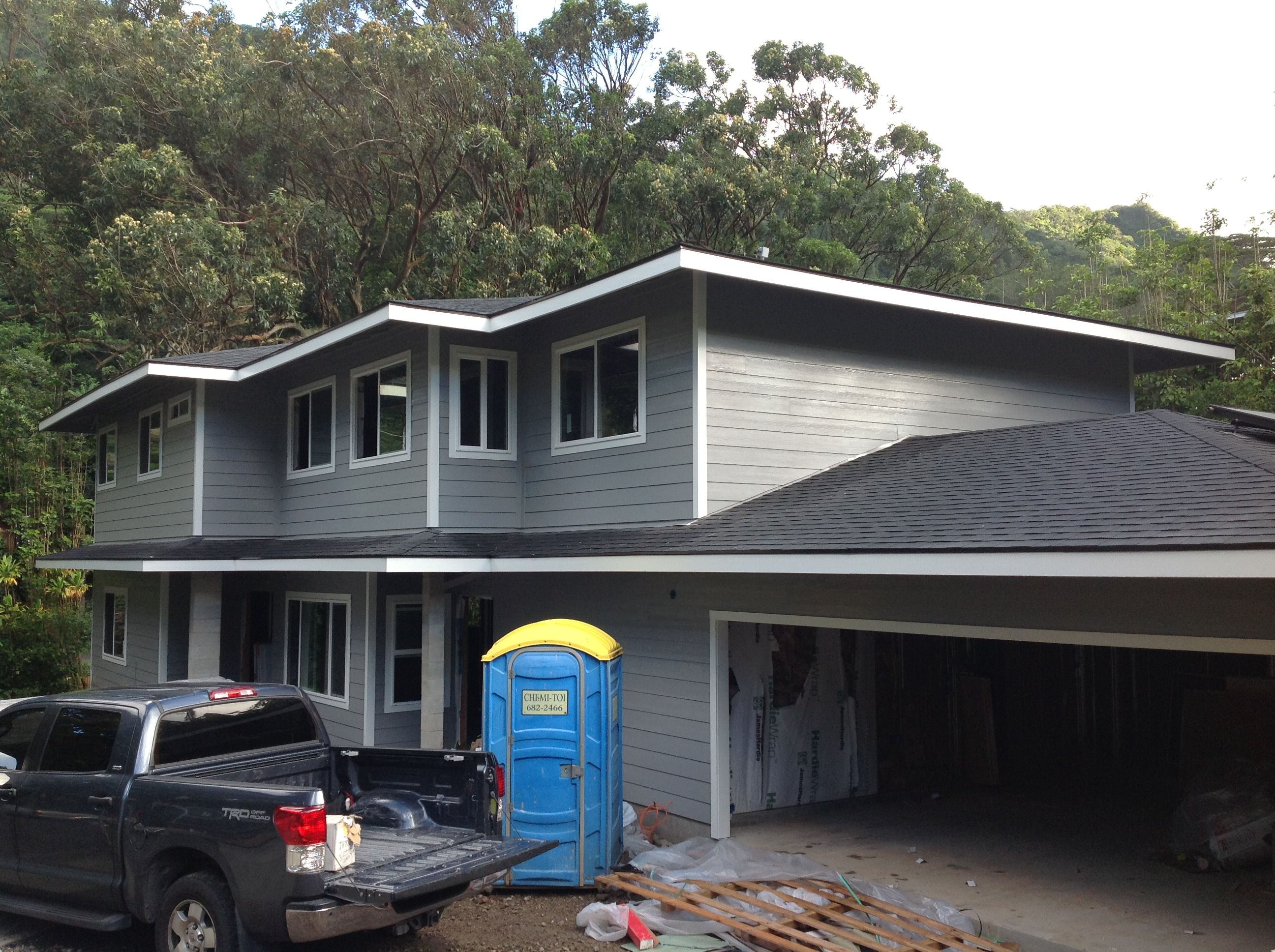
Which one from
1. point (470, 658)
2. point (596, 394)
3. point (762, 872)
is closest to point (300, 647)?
point (470, 658)

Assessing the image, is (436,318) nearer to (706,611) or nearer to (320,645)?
(706,611)

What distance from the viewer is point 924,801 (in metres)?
10.8

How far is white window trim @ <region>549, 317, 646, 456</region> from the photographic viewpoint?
35.2ft

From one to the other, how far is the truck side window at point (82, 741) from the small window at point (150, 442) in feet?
35.9

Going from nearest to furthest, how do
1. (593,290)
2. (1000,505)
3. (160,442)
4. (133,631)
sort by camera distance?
1. (1000,505)
2. (593,290)
3. (160,442)
4. (133,631)

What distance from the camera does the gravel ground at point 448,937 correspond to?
21.8 feet

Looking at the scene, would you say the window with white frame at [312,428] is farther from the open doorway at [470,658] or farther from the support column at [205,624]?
the open doorway at [470,658]

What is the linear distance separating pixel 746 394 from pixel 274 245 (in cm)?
2080

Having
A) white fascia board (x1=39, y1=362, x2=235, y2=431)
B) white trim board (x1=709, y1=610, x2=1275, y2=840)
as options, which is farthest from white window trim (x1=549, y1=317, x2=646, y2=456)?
white fascia board (x1=39, y1=362, x2=235, y2=431)

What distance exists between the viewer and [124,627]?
751 inches

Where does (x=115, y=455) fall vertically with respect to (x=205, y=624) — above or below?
above

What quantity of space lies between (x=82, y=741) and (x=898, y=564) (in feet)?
17.4

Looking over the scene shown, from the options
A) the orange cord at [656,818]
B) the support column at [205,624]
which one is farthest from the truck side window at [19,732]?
the support column at [205,624]

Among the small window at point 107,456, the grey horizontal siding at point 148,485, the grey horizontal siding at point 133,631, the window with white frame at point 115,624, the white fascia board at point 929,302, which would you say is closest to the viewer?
the white fascia board at point 929,302
